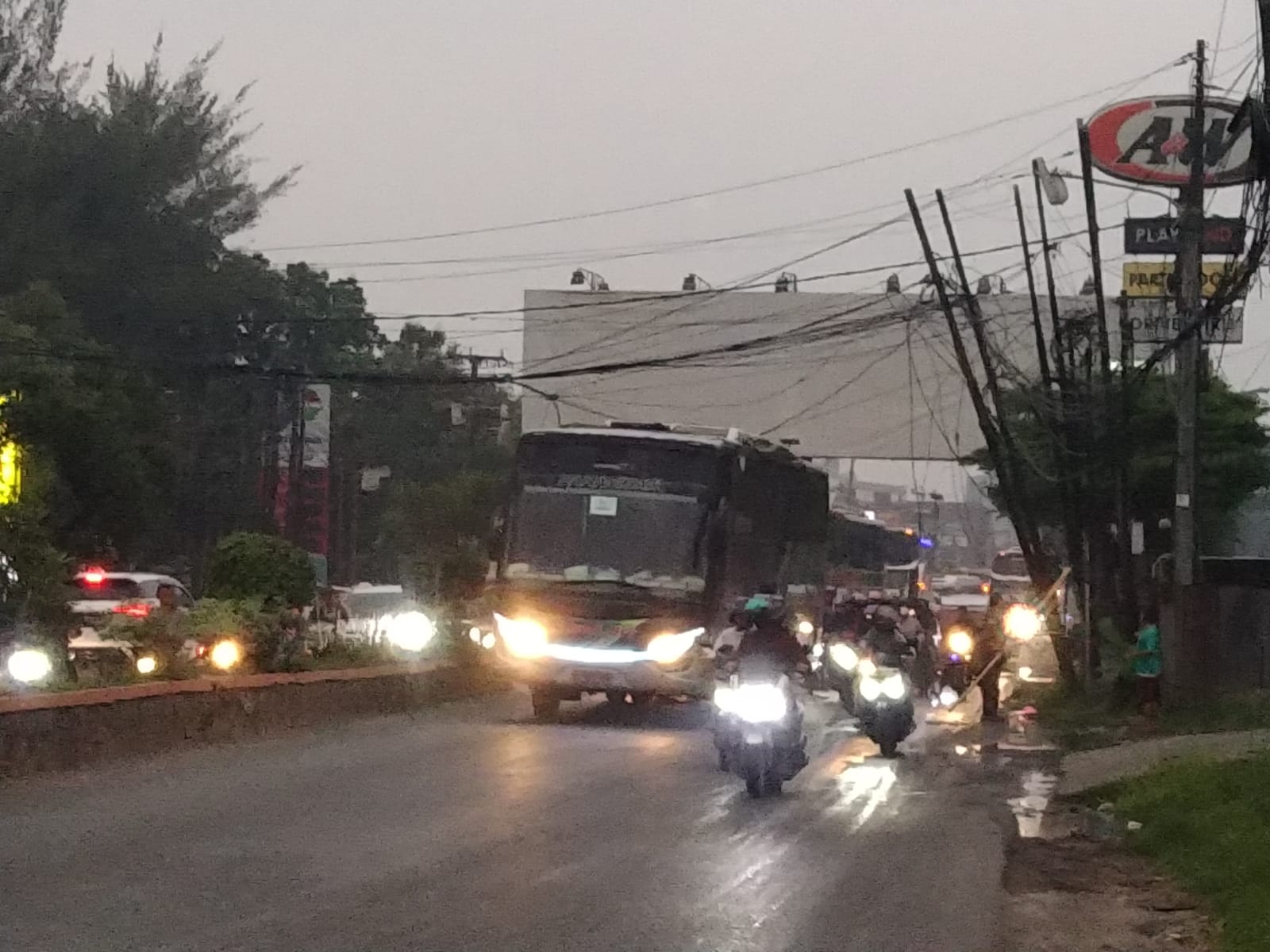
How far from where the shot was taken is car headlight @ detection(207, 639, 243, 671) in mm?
19109

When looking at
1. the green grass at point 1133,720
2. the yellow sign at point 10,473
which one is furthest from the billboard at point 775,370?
the yellow sign at point 10,473

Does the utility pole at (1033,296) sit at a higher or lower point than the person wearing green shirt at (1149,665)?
higher

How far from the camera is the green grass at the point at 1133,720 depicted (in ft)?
67.4

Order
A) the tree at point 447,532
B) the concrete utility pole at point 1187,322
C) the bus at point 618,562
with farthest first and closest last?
the tree at point 447,532 < the concrete utility pole at point 1187,322 < the bus at point 618,562

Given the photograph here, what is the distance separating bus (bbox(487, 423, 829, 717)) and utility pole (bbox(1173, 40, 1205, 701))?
218 inches

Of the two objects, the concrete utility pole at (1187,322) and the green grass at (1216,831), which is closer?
the green grass at (1216,831)

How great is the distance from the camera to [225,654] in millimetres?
19188

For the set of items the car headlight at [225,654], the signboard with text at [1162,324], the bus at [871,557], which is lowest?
the car headlight at [225,654]

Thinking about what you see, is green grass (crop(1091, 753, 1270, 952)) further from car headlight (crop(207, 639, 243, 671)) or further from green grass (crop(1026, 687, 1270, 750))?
car headlight (crop(207, 639, 243, 671))

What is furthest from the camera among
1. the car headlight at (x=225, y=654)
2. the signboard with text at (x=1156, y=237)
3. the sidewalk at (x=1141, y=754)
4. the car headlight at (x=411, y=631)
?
the signboard with text at (x=1156, y=237)

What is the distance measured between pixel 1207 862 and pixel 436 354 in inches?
2288

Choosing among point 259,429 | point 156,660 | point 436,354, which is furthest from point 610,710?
point 436,354

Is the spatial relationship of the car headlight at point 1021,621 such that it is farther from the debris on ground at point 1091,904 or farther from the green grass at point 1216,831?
the debris on ground at point 1091,904

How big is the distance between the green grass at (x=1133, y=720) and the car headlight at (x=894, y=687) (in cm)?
378
